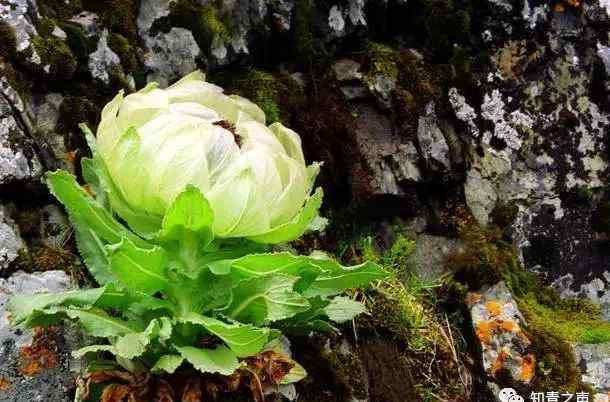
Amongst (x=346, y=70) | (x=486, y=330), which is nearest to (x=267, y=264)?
(x=486, y=330)

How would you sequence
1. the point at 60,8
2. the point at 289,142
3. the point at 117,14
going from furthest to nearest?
the point at 117,14
the point at 60,8
the point at 289,142

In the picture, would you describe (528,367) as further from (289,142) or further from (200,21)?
(200,21)

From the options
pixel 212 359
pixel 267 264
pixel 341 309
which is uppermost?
pixel 267 264

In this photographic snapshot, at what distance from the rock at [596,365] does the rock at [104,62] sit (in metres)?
2.39

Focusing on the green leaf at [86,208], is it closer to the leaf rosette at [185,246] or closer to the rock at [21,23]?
the leaf rosette at [185,246]

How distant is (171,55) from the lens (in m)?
3.28

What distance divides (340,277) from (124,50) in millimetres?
1437

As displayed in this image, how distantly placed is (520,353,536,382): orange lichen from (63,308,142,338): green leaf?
187cm

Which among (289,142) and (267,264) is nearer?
(267,264)

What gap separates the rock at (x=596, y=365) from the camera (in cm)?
343

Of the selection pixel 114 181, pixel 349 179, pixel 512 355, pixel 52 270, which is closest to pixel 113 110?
pixel 114 181

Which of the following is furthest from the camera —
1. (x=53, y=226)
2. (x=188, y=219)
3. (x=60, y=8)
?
(x=60, y=8)

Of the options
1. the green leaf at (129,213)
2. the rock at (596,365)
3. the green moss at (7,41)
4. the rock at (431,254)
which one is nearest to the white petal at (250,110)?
the green leaf at (129,213)

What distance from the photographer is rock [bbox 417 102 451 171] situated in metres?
3.74
